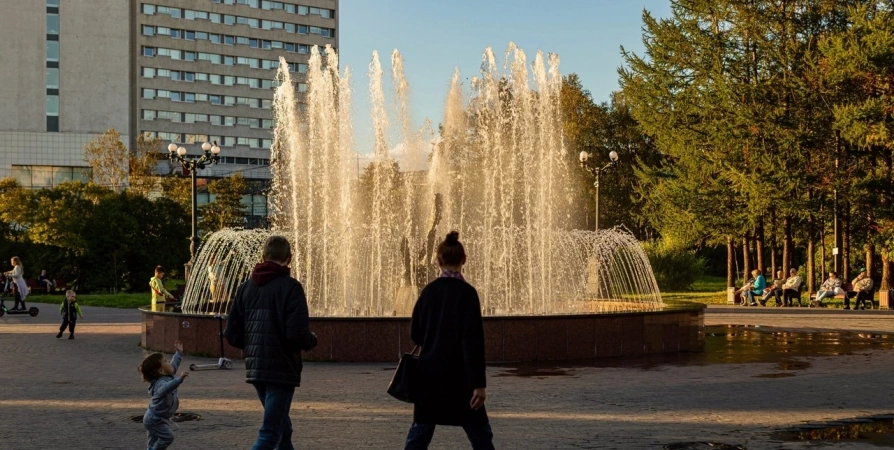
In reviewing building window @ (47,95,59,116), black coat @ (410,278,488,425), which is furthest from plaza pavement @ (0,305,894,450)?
building window @ (47,95,59,116)

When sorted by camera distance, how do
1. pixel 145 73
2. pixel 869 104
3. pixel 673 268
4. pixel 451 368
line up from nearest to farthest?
pixel 451 368 < pixel 869 104 < pixel 673 268 < pixel 145 73

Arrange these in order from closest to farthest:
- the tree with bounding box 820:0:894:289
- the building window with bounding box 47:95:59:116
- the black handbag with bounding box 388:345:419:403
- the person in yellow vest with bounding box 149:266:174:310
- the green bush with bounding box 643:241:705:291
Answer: the black handbag with bounding box 388:345:419:403 < the person in yellow vest with bounding box 149:266:174:310 < the tree with bounding box 820:0:894:289 < the green bush with bounding box 643:241:705:291 < the building window with bounding box 47:95:59:116

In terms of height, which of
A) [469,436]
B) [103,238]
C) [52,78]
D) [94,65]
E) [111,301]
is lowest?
[111,301]

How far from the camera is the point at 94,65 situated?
3718 inches

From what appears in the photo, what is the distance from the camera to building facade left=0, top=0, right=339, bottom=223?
90.0 metres

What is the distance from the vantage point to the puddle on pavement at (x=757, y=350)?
44.0 ft

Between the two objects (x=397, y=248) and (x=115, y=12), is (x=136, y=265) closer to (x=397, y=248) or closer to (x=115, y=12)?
(x=397, y=248)

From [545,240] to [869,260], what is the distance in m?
18.8

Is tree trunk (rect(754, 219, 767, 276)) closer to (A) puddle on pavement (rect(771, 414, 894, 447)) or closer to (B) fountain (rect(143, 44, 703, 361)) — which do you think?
(B) fountain (rect(143, 44, 703, 361))

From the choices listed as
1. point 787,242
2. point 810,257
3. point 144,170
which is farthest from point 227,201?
point 810,257

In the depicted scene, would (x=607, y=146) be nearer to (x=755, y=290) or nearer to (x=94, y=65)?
(x=755, y=290)

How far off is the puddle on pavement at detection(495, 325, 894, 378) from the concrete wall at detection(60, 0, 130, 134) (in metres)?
83.9

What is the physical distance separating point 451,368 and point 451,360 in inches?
1.8

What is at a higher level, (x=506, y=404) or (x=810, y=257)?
(x=810, y=257)
